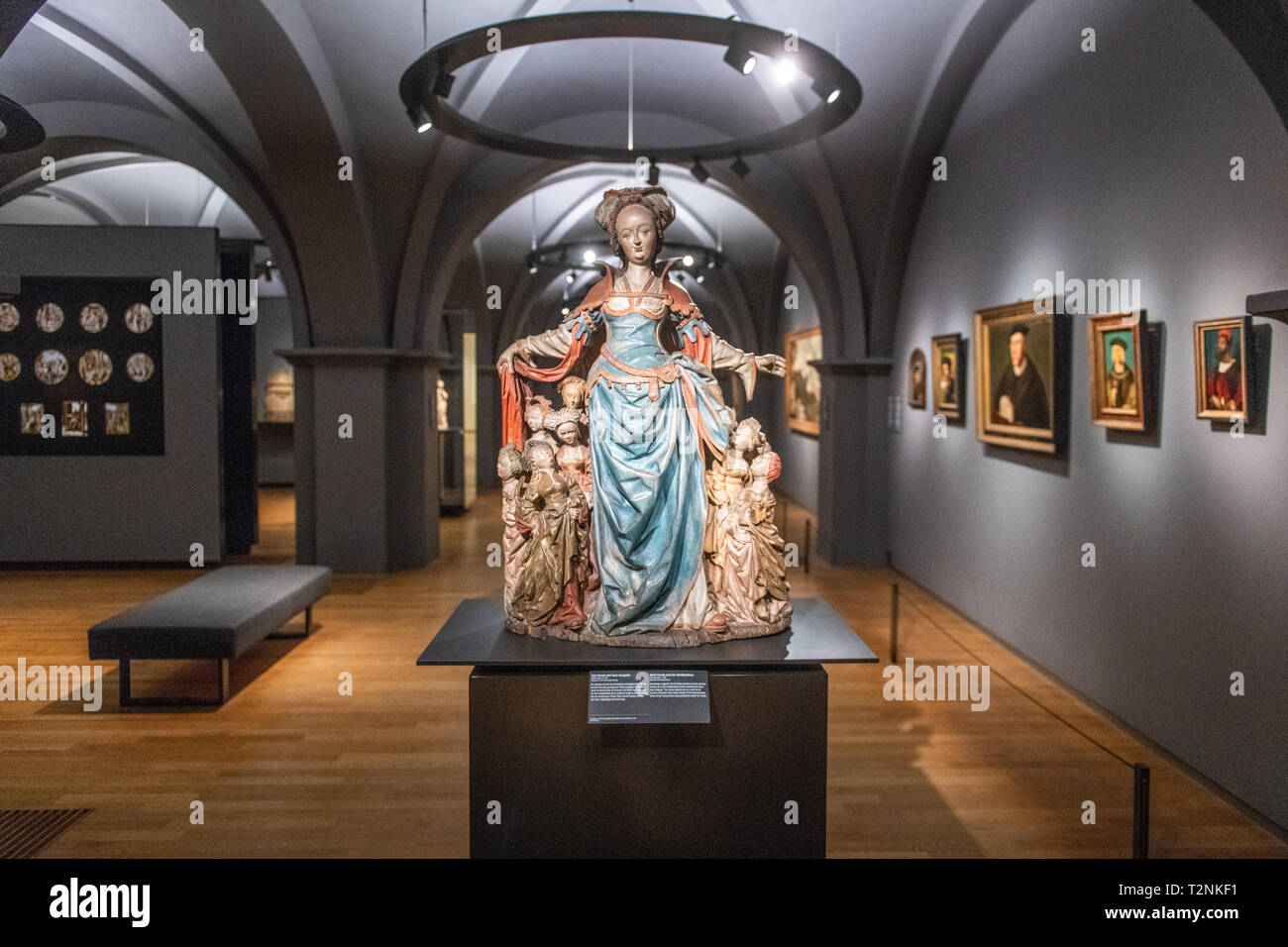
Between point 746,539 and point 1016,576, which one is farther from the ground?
point 746,539

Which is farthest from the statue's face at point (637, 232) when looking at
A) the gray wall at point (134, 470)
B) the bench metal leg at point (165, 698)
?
the gray wall at point (134, 470)

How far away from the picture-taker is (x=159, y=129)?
10.0 metres

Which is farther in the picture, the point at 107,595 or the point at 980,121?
the point at 107,595

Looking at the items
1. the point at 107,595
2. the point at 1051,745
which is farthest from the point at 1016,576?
→ the point at 107,595

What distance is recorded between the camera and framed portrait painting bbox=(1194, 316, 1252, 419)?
4.26 m

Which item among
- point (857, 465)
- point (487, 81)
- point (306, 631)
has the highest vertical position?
point (487, 81)

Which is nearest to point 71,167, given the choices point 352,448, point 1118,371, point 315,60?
point 352,448

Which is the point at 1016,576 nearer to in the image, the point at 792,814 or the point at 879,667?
the point at 879,667

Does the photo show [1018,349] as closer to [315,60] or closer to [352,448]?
[315,60]

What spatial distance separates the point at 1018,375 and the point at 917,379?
8.69 ft

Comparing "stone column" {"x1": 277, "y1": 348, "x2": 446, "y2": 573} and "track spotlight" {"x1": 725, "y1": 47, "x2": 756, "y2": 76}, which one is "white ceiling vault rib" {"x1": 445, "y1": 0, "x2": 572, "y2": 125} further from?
"track spotlight" {"x1": 725, "y1": 47, "x2": 756, "y2": 76}

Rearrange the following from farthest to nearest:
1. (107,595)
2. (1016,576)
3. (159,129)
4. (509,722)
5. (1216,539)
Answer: (159,129) < (107,595) < (1016,576) < (1216,539) < (509,722)

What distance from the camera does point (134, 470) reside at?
402 inches

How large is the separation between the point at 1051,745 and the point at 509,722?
3.29 meters
